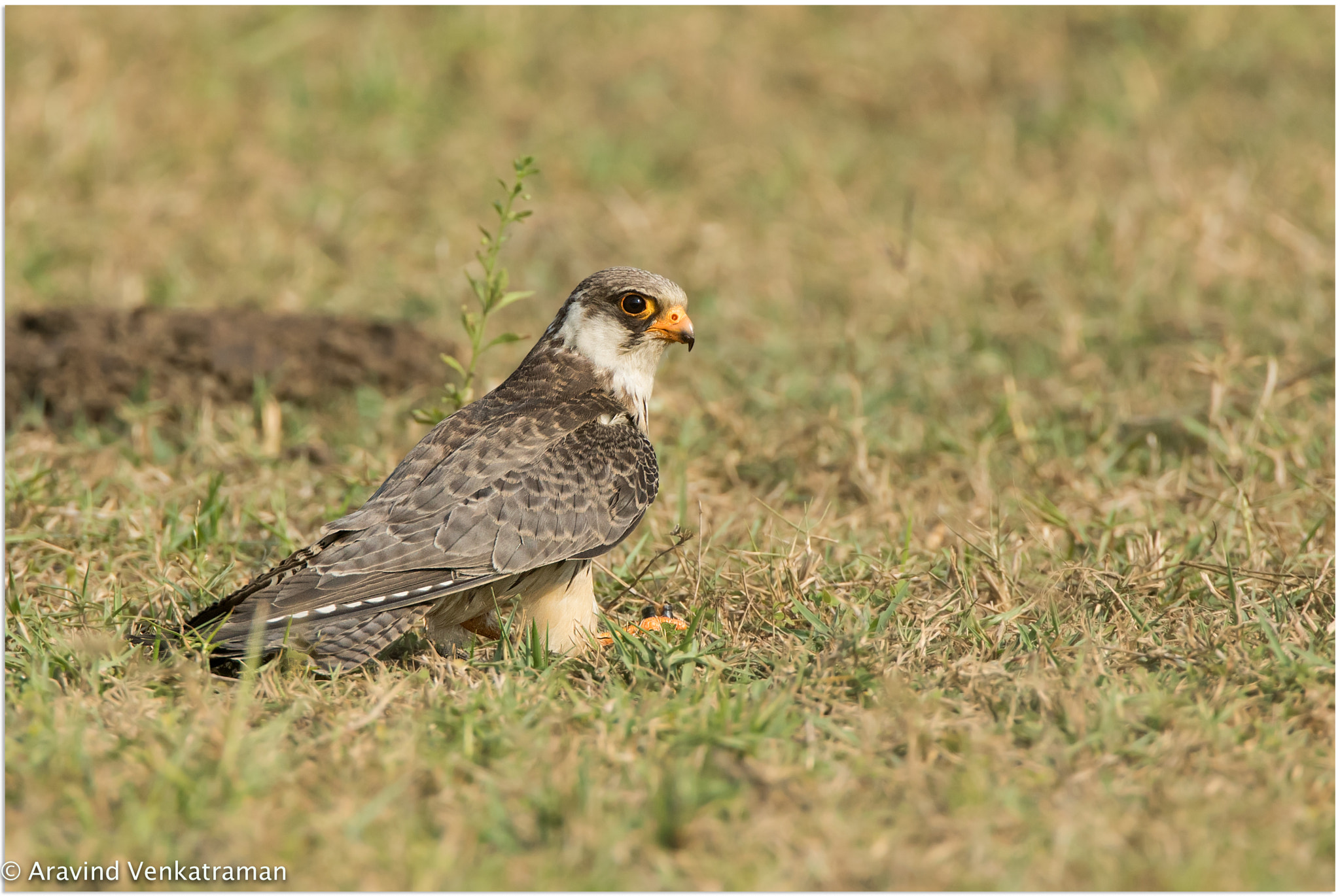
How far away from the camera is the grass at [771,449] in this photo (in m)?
3.22

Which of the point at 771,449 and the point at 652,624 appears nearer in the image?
the point at 652,624

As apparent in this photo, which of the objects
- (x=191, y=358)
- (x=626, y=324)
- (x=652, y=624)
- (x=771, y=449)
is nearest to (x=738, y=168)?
(x=771, y=449)

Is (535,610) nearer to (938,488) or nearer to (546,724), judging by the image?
(546,724)

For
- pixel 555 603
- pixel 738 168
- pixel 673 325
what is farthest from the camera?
pixel 738 168

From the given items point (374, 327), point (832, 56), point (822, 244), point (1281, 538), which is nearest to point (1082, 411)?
point (1281, 538)

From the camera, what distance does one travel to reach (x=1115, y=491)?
5727 millimetres

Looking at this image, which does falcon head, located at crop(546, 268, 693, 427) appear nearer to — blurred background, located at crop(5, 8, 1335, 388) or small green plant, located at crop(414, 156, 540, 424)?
small green plant, located at crop(414, 156, 540, 424)

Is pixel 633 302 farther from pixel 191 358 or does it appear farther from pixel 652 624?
pixel 191 358

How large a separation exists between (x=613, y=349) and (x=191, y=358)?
274 centimetres

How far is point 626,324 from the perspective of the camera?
4953 millimetres

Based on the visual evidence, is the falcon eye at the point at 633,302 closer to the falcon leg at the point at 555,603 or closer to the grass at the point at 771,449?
the grass at the point at 771,449

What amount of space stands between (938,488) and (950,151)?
513 cm

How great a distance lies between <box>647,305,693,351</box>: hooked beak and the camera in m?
4.89

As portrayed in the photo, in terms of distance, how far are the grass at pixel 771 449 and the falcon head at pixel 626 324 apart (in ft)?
2.12
